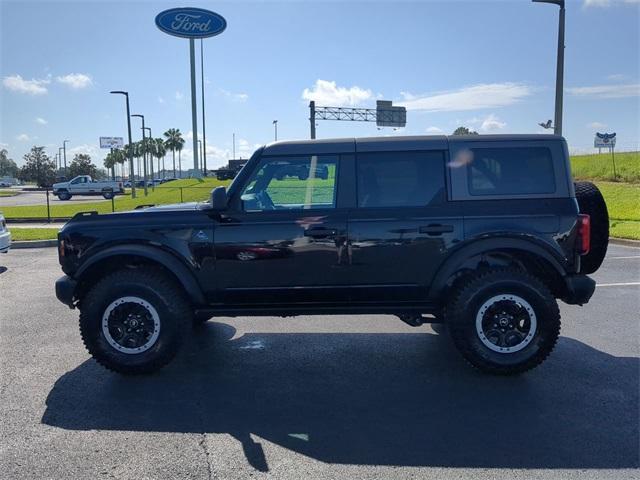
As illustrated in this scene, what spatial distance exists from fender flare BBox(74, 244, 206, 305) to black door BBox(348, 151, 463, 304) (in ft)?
4.60

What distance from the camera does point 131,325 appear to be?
14.6 ft

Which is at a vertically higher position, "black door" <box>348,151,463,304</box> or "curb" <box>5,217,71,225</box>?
"black door" <box>348,151,463,304</box>

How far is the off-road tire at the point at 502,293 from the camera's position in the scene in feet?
13.9

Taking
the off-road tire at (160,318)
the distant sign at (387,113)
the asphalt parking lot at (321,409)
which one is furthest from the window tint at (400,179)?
the distant sign at (387,113)

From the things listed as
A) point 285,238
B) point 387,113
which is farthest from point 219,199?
point 387,113

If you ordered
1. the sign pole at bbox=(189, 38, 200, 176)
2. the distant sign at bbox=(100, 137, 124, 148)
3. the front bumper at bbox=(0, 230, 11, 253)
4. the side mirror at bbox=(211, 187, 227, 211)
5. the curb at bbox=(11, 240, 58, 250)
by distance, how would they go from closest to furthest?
the side mirror at bbox=(211, 187, 227, 211)
the front bumper at bbox=(0, 230, 11, 253)
the curb at bbox=(11, 240, 58, 250)
the distant sign at bbox=(100, 137, 124, 148)
the sign pole at bbox=(189, 38, 200, 176)

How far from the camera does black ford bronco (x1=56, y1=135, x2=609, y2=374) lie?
4.28 m

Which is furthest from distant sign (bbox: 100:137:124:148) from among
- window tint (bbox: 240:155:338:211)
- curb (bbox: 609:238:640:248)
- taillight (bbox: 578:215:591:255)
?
taillight (bbox: 578:215:591:255)

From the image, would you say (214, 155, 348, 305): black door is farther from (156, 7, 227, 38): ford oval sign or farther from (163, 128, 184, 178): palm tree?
(163, 128, 184, 178): palm tree

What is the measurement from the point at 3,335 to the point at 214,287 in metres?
2.88

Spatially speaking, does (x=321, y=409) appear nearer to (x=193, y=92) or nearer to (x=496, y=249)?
(x=496, y=249)

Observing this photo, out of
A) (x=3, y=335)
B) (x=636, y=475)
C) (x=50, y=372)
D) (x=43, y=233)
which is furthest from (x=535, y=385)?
(x=43, y=233)

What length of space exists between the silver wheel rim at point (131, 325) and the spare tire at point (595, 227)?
4015mm

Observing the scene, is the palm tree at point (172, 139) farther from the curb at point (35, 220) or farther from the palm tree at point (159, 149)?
the curb at point (35, 220)
